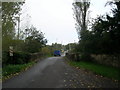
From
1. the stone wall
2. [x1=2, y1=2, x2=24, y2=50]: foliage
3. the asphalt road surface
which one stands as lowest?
the asphalt road surface

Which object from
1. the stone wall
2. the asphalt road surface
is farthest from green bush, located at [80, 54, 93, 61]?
the asphalt road surface

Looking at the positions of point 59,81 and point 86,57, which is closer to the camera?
point 59,81

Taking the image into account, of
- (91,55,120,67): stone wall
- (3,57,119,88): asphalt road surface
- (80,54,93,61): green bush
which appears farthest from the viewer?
(80,54,93,61): green bush

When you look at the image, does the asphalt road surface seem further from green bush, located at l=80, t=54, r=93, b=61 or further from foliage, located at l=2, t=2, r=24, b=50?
green bush, located at l=80, t=54, r=93, b=61

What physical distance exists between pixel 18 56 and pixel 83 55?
7671mm

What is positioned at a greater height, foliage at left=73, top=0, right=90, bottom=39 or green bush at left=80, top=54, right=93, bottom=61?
foliage at left=73, top=0, right=90, bottom=39

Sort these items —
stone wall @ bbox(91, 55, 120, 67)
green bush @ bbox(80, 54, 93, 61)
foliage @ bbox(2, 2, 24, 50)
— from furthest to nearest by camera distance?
green bush @ bbox(80, 54, 93, 61), foliage @ bbox(2, 2, 24, 50), stone wall @ bbox(91, 55, 120, 67)

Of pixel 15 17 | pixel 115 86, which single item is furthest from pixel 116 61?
pixel 15 17

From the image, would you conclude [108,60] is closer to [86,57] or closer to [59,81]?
[86,57]

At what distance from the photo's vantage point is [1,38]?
1444 cm

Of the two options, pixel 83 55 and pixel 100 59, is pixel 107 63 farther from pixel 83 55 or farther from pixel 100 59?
pixel 83 55

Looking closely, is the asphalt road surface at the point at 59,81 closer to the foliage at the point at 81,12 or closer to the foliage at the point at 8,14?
the foliage at the point at 8,14

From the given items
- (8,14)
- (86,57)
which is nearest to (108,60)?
(86,57)

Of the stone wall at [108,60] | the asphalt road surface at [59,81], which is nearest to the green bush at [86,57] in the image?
the stone wall at [108,60]
